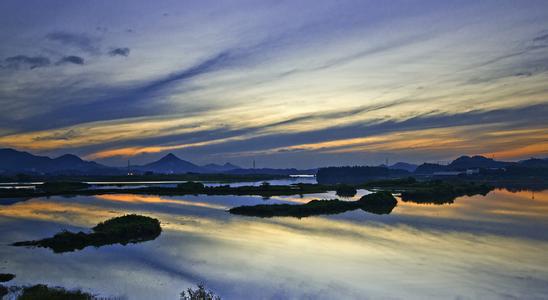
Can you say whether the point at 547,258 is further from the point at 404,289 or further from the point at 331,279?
the point at 331,279

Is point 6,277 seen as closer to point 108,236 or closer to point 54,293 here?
point 54,293

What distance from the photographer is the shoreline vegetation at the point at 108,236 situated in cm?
2695

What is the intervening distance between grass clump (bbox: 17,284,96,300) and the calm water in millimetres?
1290

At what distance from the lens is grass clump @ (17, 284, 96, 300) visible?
14.8 m


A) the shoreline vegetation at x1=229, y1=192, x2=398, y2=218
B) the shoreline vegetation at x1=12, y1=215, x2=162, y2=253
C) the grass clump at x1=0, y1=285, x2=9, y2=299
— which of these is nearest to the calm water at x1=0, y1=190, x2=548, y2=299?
the shoreline vegetation at x1=12, y1=215, x2=162, y2=253

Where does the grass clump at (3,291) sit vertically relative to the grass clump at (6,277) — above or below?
above

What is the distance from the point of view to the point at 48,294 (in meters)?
15.2

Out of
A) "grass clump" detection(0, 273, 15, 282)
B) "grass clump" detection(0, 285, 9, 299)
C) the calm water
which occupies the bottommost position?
the calm water

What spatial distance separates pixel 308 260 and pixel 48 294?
14.2 metres

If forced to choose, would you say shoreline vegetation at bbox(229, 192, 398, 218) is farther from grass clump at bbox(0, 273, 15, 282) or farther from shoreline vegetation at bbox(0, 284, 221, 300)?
shoreline vegetation at bbox(0, 284, 221, 300)

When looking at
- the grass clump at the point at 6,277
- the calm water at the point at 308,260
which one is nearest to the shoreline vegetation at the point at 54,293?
the calm water at the point at 308,260

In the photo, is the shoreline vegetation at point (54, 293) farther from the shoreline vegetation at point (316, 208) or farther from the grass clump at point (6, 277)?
the shoreline vegetation at point (316, 208)

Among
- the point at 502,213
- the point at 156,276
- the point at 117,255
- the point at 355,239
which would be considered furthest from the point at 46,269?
the point at 502,213

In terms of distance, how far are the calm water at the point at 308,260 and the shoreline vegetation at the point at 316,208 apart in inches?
226
